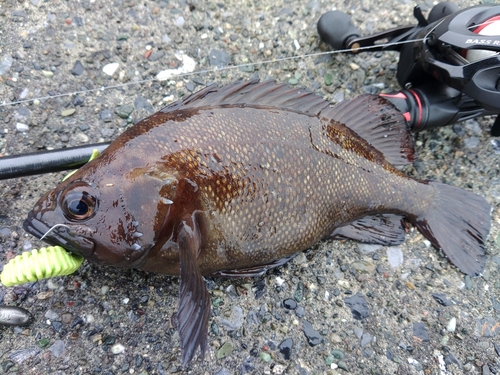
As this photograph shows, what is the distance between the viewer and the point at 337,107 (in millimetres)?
2230

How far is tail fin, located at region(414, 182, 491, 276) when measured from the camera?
232 cm

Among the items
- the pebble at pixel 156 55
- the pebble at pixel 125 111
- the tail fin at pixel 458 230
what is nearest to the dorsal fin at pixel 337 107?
the tail fin at pixel 458 230

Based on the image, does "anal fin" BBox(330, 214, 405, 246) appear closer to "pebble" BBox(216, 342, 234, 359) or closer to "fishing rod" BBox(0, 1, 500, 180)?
"fishing rod" BBox(0, 1, 500, 180)

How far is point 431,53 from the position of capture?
2.11 m

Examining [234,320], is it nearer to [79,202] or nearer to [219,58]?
[79,202]

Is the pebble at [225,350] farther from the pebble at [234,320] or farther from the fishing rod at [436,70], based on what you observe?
the fishing rod at [436,70]

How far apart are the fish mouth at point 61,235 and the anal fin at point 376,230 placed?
4.42ft

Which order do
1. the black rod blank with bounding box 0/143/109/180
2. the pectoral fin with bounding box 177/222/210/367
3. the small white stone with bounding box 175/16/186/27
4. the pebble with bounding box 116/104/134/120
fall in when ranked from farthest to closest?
1. the small white stone with bounding box 175/16/186/27
2. the pebble with bounding box 116/104/134/120
3. the black rod blank with bounding box 0/143/109/180
4. the pectoral fin with bounding box 177/222/210/367

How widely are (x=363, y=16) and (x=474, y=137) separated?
124 cm

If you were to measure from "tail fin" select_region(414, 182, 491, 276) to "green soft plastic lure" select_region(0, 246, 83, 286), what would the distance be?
1954 millimetres

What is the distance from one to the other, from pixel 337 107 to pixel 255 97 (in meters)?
0.52

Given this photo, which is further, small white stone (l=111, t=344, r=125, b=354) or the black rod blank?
small white stone (l=111, t=344, r=125, b=354)

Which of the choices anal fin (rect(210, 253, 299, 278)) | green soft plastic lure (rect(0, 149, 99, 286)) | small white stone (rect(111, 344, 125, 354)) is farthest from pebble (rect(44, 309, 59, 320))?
anal fin (rect(210, 253, 299, 278))

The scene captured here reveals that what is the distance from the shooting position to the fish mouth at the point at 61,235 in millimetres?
1592
